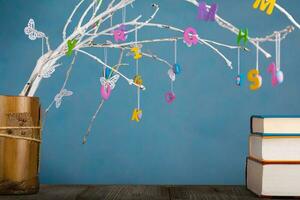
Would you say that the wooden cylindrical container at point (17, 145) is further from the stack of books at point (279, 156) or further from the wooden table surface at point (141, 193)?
the stack of books at point (279, 156)

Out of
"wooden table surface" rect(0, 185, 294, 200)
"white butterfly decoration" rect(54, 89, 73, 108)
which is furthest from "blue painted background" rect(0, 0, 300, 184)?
"wooden table surface" rect(0, 185, 294, 200)

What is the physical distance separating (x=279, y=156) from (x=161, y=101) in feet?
1.88

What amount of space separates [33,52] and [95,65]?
20 centimetres

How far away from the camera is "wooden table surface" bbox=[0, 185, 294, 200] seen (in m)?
1.31

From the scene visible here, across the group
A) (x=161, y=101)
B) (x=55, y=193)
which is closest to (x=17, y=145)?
(x=55, y=193)

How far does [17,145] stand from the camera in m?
1.32

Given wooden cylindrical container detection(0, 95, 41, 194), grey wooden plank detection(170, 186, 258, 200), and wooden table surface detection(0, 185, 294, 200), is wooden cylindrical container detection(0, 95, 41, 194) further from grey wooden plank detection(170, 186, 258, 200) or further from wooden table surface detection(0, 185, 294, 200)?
grey wooden plank detection(170, 186, 258, 200)

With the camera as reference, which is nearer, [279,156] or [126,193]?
[279,156]

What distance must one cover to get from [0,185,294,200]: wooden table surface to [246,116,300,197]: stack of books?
2.5 inches

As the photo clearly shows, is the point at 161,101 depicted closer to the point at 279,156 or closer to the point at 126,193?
the point at 126,193

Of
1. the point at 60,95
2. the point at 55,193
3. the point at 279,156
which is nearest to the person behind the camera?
the point at 279,156

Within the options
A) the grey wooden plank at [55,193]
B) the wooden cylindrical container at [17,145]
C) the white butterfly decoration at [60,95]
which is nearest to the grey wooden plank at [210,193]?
the grey wooden plank at [55,193]

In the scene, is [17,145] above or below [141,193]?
above

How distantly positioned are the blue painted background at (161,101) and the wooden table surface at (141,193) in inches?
10.9
